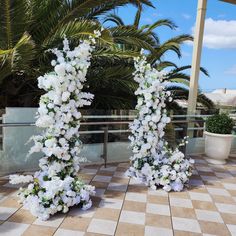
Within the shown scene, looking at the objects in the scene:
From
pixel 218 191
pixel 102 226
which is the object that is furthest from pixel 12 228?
pixel 218 191

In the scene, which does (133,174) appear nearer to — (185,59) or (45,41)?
(45,41)

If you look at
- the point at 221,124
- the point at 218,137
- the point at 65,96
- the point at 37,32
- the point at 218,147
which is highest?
the point at 37,32

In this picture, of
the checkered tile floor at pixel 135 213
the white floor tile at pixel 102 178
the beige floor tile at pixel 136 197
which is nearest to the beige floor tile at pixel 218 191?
the checkered tile floor at pixel 135 213

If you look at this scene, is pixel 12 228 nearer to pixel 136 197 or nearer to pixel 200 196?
pixel 136 197

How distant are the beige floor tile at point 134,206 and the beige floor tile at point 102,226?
33 cm

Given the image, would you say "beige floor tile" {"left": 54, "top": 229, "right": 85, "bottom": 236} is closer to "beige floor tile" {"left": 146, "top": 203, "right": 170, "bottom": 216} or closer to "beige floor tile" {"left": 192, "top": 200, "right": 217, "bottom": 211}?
"beige floor tile" {"left": 146, "top": 203, "right": 170, "bottom": 216}

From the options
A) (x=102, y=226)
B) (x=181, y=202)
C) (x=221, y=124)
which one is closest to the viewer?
(x=102, y=226)

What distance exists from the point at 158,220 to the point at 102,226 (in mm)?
557

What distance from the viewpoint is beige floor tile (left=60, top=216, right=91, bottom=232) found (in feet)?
7.90

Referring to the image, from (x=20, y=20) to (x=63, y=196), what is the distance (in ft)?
6.94

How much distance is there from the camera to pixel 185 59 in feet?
19.0

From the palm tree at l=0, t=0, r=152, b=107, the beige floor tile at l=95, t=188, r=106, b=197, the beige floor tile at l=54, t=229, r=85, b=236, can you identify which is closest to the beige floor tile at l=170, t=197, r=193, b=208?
the beige floor tile at l=95, t=188, r=106, b=197

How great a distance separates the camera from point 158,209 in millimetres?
2840

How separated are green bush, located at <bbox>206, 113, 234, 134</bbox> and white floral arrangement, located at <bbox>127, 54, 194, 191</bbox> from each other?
4.24 feet
